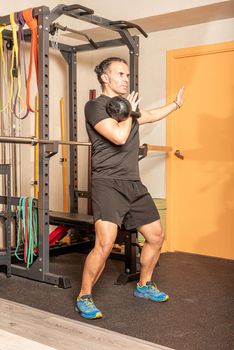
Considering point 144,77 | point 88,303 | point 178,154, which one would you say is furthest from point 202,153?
point 88,303

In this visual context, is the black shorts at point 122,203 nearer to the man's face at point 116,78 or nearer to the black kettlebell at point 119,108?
the black kettlebell at point 119,108

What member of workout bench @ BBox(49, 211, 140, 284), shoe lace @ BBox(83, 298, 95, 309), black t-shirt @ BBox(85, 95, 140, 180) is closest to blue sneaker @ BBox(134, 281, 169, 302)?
workout bench @ BBox(49, 211, 140, 284)

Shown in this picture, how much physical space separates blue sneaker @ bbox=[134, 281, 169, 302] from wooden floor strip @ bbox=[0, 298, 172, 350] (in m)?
1.00

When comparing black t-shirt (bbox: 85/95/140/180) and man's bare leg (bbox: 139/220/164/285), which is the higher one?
black t-shirt (bbox: 85/95/140/180)

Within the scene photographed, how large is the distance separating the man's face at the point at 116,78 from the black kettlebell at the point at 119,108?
0.64ft

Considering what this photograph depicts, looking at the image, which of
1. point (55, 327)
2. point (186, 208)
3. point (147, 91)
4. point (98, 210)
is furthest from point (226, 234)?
point (55, 327)

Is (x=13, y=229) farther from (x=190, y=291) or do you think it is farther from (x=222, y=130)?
(x=222, y=130)

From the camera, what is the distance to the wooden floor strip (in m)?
1.77

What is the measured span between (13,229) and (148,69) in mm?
2053

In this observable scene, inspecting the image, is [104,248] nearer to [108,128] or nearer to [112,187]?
[112,187]

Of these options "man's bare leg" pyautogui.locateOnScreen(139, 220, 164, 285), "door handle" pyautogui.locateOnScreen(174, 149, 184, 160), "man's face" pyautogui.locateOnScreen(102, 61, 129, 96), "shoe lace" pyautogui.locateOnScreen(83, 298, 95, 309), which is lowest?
"shoe lace" pyautogui.locateOnScreen(83, 298, 95, 309)

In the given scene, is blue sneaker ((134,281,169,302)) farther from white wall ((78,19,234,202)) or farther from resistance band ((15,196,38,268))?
white wall ((78,19,234,202))

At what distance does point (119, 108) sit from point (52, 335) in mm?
1252

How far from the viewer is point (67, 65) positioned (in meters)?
4.89
